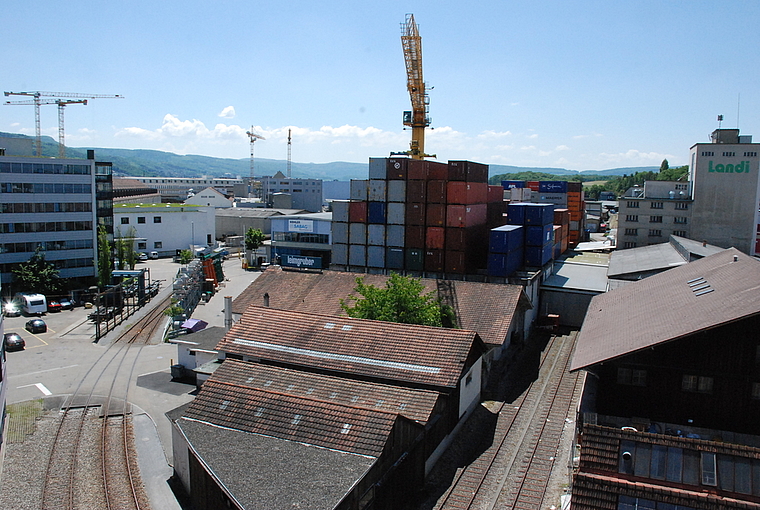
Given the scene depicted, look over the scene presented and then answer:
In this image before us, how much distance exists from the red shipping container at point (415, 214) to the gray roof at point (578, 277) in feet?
30.9

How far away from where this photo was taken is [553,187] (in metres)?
67.8

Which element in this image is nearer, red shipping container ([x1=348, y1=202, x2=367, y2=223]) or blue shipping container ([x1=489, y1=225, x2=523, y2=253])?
blue shipping container ([x1=489, y1=225, x2=523, y2=253])

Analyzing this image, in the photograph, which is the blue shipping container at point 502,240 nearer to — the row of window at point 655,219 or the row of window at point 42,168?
the row of window at point 655,219

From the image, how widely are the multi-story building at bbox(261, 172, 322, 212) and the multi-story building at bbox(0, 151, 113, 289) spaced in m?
75.0

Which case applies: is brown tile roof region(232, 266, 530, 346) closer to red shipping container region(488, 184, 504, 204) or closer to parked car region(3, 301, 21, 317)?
red shipping container region(488, 184, 504, 204)

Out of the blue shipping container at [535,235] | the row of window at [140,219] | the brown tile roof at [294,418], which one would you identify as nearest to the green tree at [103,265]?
the row of window at [140,219]

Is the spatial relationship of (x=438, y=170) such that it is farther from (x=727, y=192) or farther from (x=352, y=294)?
(x=727, y=192)

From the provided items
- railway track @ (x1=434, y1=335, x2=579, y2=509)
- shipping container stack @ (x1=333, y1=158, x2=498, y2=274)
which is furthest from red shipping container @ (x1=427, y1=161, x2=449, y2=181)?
railway track @ (x1=434, y1=335, x2=579, y2=509)

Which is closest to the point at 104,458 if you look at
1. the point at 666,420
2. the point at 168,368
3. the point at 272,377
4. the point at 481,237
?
the point at 272,377

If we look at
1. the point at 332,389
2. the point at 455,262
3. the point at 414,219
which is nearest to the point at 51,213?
the point at 414,219

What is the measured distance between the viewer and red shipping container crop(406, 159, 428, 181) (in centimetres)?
3756

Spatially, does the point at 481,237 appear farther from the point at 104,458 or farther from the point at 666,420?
the point at 104,458

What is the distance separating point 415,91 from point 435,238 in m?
32.1

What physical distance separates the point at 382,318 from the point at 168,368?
1229 cm
